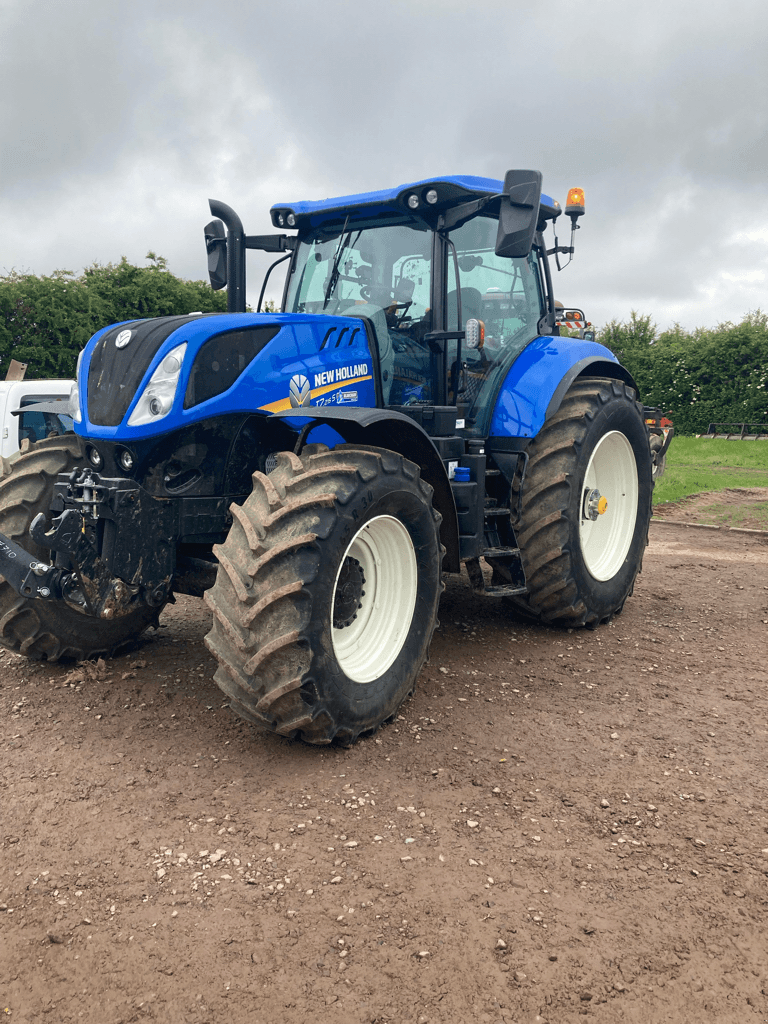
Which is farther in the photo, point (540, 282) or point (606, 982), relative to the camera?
point (540, 282)

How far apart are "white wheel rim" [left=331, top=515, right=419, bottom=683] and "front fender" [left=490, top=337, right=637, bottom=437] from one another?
1352mm

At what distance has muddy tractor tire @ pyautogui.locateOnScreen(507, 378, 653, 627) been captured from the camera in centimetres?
491

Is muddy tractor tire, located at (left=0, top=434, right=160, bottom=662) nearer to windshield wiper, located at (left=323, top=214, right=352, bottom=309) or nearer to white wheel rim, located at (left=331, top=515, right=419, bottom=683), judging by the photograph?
white wheel rim, located at (left=331, top=515, right=419, bottom=683)

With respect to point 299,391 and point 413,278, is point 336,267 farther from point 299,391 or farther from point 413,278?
point 299,391

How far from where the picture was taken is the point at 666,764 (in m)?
3.51

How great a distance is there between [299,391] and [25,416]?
727 centimetres

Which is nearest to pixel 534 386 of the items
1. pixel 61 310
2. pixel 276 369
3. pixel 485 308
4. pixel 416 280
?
pixel 485 308

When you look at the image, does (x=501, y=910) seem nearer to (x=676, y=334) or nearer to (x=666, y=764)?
(x=666, y=764)

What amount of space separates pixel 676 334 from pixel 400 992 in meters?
28.1

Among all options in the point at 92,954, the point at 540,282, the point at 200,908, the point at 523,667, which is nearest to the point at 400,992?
the point at 200,908

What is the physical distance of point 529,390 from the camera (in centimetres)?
496

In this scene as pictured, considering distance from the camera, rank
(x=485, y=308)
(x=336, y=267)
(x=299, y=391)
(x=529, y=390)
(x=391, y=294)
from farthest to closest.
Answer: (x=485, y=308) < (x=529, y=390) < (x=336, y=267) < (x=391, y=294) < (x=299, y=391)

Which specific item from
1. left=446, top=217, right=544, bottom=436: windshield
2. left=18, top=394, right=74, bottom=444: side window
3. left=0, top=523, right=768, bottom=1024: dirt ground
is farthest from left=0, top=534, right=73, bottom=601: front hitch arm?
left=18, top=394, right=74, bottom=444: side window

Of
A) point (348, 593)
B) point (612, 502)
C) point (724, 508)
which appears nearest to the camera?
point (348, 593)
